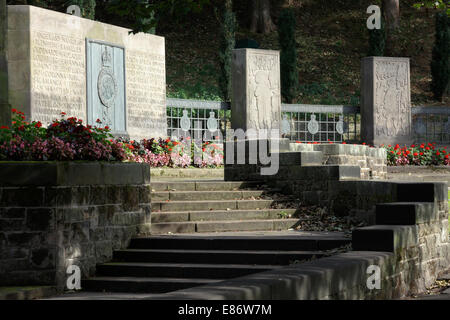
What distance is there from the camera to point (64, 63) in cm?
1533

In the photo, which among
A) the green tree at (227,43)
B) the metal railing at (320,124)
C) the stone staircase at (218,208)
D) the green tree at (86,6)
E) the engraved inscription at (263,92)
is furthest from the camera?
the green tree at (227,43)

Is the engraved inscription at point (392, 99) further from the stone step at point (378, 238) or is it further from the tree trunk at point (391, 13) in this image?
the tree trunk at point (391, 13)

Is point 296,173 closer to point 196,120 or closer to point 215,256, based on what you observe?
point 215,256

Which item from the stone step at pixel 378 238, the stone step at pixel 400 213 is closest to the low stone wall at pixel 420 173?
the stone step at pixel 400 213

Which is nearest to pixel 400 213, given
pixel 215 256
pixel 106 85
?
pixel 215 256

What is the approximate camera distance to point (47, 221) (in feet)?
27.7

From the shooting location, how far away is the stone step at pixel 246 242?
9.08m

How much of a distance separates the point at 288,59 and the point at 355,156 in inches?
672

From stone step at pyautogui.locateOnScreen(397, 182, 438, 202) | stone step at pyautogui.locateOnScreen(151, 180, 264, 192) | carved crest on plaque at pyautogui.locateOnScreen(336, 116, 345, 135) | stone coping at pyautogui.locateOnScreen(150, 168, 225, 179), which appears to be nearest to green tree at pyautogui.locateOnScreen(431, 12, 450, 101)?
carved crest on plaque at pyautogui.locateOnScreen(336, 116, 345, 135)

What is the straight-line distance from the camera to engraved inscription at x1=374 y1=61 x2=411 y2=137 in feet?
67.0

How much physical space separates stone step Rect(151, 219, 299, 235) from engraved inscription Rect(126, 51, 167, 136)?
677cm

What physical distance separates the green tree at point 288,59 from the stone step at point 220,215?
65.3 feet
